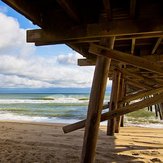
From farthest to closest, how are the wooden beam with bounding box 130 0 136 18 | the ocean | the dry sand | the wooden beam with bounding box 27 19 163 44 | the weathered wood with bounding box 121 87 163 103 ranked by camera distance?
the ocean < the weathered wood with bounding box 121 87 163 103 < the dry sand < the wooden beam with bounding box 27 19 163 44 < the wooden beam with bounding box 130 0 136 18

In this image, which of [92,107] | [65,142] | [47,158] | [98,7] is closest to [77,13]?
[98,7]

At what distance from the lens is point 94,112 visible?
3.31 meters

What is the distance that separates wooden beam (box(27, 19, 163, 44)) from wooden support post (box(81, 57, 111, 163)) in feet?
1.23

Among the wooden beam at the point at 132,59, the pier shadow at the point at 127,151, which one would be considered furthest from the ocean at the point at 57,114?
the wooden beam at the point at 132,59

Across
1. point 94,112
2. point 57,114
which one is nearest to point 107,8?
point 94,112

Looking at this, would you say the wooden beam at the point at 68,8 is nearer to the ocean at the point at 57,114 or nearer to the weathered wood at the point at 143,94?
the weathered wood at the point at 143,94

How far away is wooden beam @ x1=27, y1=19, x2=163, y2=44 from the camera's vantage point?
10.3 feet

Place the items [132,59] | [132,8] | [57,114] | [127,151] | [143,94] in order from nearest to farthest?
[132,8], [132,59], [127,151], [143,94], [57,114]

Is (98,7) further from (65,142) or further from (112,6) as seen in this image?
(65,142)

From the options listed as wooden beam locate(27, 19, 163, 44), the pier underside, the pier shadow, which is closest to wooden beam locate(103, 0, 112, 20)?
the pier underside

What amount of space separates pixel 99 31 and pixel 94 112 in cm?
109

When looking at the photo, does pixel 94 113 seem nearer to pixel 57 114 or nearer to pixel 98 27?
pixel 98 27

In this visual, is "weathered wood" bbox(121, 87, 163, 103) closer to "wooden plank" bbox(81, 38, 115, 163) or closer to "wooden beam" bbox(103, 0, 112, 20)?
"wooden plank" bbox(81, 38, 115, 163)

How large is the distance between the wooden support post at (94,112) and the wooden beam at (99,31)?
1.23ft
